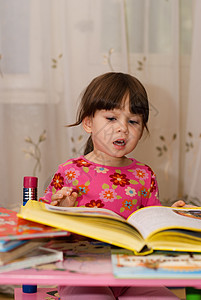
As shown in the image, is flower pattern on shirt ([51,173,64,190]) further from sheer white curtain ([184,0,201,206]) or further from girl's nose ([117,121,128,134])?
sheer white curtain ([184,0,201,206])

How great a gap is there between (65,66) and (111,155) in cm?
50

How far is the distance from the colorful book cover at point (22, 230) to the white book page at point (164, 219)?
0.50 feet

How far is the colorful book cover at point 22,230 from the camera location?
0.62 metres

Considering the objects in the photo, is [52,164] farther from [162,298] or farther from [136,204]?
[162,298]

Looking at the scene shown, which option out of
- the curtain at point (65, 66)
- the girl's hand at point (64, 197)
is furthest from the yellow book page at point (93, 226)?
the curtain at point (65, 66)

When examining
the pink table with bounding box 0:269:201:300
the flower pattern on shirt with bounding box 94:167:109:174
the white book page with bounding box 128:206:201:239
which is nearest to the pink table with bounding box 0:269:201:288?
the pink table with bounding box 0:269:201:300

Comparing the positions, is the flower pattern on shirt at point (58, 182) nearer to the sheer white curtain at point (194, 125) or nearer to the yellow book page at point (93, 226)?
the yellow book page at point (93, 226)

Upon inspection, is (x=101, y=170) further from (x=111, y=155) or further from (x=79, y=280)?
(x=79, y=280)

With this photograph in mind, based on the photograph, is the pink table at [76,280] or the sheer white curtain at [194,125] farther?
the sheer white curtain at [194,125]

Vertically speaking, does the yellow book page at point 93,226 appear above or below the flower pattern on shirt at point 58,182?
above

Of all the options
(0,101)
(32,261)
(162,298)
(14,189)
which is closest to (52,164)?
(14,189)

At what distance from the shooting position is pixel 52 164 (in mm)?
1535

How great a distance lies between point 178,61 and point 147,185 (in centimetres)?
59

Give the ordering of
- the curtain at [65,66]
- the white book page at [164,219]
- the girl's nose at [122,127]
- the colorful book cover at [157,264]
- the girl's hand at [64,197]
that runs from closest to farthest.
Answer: the colorful book cover at [157,264], the white book page at [164,219], the girl's hand at [64,197], the girl's nose at [122,127], the curtain at [65,66]
